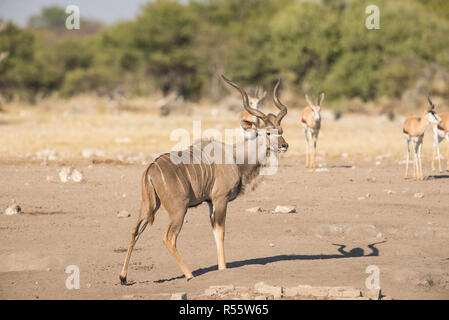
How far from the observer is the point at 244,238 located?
7.92m

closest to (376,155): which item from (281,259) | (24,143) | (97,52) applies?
(24,143)

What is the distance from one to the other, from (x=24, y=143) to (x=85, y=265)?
10013 millimetres

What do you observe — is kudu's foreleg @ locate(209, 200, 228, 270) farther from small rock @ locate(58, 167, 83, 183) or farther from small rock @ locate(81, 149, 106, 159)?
small rock @ locate(81, 149, 106, 159)

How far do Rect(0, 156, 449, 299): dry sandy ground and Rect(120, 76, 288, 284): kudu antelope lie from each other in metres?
0.41

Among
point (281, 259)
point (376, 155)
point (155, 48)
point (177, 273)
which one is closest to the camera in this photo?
point (177, 273)

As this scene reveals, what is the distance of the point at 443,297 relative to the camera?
18.3 feet

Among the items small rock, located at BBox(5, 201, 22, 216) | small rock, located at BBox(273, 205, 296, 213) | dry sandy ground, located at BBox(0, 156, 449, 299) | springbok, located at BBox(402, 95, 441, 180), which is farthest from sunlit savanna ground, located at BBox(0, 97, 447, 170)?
small rock, located at BBox(273, 205, 296, 213)

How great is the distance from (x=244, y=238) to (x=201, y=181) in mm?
1644

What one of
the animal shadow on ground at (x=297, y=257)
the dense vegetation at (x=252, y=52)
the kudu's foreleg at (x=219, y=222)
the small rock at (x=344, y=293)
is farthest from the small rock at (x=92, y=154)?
the dense vegetation at (x=252, y=52)

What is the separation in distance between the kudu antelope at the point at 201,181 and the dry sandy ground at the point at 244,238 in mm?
406

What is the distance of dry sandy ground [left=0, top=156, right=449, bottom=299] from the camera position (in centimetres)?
599

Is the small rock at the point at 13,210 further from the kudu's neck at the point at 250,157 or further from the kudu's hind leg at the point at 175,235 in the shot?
the kudu's hind leg at the point at 175,235

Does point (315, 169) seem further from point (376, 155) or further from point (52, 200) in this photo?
point (52, 200)

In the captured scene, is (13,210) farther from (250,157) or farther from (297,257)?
(297,257)
